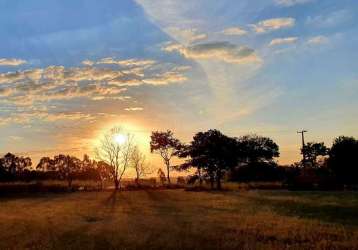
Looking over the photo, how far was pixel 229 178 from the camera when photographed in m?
121

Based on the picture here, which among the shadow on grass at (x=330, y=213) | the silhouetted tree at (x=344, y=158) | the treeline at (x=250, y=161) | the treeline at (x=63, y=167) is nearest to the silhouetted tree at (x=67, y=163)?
the treeline at (x=63, y=167)

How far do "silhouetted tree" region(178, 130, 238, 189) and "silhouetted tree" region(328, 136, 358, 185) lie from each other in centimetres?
2012

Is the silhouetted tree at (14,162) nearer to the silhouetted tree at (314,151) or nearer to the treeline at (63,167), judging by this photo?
the treeline at (63,167)

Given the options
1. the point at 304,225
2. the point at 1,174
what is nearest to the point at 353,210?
the point at 304,225

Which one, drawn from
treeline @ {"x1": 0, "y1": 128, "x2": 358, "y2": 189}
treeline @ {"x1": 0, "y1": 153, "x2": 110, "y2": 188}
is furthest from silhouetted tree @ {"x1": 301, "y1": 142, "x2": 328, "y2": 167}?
treeline @ {"x1": 0, "y1": 153, "x2": 110, "y2": 188}

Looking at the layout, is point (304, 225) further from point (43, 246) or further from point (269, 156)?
point (269, 156)

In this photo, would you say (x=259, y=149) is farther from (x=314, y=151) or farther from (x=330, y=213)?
(x=330, y=213)

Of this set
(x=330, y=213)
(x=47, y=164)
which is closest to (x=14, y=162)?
(x=47, y=164)

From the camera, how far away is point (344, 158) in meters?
94.1

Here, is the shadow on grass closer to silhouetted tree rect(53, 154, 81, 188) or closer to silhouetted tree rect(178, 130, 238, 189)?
silhouetted tree rect(178, 130, 238, 189)

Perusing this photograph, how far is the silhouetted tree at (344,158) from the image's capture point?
9225 cm

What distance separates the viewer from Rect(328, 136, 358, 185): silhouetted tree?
92.2 metres

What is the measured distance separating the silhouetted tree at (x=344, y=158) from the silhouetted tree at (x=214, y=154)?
66.0 ft

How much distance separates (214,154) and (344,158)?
85.0 ft
